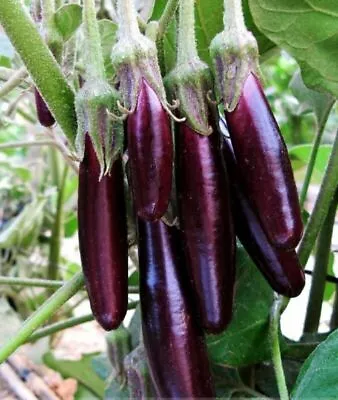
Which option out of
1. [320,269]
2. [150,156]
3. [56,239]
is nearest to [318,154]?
[320,269]

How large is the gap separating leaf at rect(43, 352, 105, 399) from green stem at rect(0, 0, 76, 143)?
54 centimetres

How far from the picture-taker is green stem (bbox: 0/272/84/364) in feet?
1.73

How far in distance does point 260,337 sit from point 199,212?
184 mm

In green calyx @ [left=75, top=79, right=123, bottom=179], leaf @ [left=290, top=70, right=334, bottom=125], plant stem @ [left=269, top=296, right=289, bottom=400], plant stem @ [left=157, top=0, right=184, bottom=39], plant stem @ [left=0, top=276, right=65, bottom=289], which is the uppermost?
plant stem @ [left=157, top=0, right=184, bottom=39]

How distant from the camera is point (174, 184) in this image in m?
0.49

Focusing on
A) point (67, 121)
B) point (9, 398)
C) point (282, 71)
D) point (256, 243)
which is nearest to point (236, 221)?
point (256, 243)

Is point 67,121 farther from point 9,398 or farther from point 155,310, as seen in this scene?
point 9,398

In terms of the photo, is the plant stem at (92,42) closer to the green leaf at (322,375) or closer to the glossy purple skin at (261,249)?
the glossy purple skin at (261,249)

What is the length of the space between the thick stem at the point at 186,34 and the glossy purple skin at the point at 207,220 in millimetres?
50

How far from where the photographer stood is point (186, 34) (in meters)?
0.49

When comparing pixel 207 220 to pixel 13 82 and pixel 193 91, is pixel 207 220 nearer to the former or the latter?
pixel 193 91

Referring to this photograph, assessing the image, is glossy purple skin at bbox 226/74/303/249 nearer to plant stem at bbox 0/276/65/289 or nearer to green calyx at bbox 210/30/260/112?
green calyx at bbox 210/30/260/112

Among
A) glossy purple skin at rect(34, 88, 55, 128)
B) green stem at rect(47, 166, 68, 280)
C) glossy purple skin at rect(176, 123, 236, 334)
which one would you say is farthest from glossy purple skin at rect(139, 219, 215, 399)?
green stem at rect(47, 166, 68, 280)

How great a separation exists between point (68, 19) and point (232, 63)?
15 centimetres
